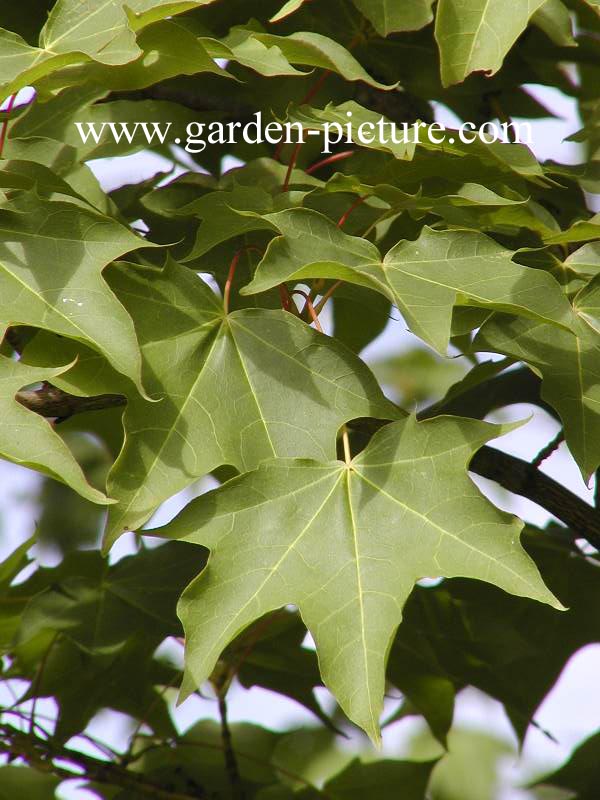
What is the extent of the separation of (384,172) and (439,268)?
4.5 inches

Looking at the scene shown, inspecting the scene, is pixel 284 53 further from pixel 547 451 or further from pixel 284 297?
→ pixel 547 451

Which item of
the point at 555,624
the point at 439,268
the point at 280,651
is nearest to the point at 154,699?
the point at 280,651

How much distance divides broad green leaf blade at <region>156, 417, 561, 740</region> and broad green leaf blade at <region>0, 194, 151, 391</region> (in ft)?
0.41

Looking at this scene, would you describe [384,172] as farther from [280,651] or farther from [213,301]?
[280,651]

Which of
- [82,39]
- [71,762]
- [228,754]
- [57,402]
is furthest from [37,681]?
[82,39]

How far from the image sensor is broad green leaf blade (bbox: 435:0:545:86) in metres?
0.79

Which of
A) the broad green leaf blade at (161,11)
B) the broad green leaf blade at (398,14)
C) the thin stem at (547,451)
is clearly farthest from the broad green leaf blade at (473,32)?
the thin stem at (547,451)

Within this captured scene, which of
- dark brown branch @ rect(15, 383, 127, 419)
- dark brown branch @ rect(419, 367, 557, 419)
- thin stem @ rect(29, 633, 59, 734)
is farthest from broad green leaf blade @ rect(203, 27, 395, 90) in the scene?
thin stem @ rect(29, 633, 59, 734)

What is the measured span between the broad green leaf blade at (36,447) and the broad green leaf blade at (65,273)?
6 cm

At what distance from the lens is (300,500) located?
0.69 m

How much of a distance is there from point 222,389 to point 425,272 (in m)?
0.16

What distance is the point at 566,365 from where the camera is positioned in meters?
0.75

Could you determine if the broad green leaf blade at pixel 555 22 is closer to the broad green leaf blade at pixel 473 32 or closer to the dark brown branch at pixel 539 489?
the broad green leaf blade at pixel 473 32

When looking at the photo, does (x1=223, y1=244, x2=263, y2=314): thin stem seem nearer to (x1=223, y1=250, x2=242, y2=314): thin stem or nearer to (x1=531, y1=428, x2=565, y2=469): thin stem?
(x1=223, y1=250, x2=242, y2=314): thin stem
